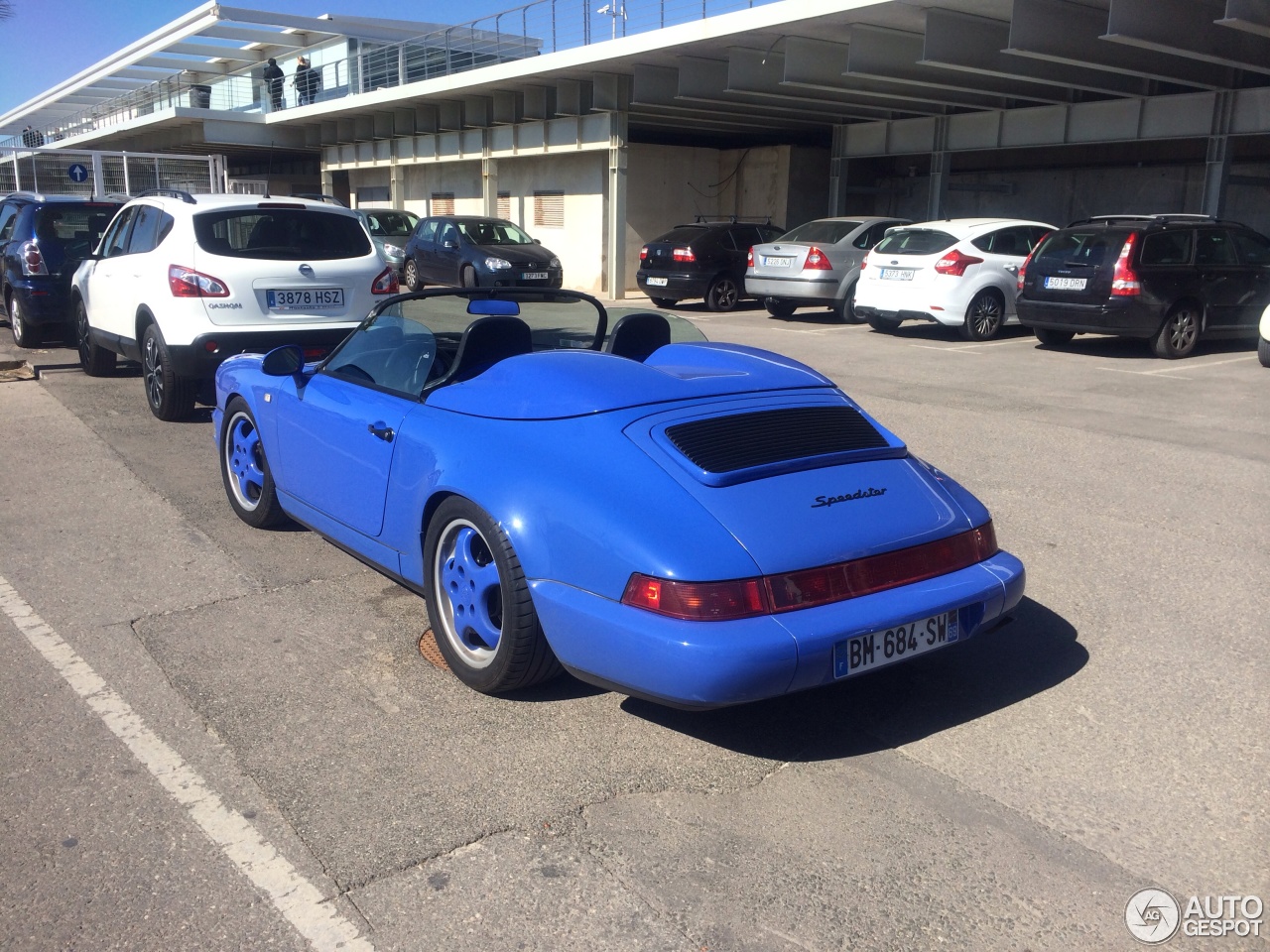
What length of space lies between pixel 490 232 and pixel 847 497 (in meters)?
19.2

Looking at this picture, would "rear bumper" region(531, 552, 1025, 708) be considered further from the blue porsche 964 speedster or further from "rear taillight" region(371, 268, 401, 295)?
"rear taillight" region(371, 268, 401, 295)

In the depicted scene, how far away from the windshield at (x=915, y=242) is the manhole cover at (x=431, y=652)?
12080 millimetres

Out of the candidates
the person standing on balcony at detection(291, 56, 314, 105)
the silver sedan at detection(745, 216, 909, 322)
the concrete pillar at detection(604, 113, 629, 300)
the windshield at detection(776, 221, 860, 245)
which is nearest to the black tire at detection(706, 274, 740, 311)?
the silver sedan at detection(745, 216, 909, 322)

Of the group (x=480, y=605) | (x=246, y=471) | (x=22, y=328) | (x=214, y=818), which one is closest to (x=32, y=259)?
(x=22, y=328)

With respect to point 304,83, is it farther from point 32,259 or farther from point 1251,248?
point 1251,248

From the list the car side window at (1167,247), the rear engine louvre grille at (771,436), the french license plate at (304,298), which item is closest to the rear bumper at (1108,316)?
the car side window at (1167,247)

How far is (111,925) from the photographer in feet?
8.87

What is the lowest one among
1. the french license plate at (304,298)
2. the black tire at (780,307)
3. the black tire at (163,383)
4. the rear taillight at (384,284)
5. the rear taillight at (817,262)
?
the black tire at (780,307)

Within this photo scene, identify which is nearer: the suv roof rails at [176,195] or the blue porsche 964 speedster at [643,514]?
the blue porsche 964 speedster at [643,514]

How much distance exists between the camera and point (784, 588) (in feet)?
11.1

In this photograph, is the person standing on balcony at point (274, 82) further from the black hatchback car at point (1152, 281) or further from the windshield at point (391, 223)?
the black hatchback car at point (1152, 281)

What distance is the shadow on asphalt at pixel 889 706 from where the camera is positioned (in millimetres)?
3719

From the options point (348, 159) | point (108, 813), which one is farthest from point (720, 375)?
point (348, 159)

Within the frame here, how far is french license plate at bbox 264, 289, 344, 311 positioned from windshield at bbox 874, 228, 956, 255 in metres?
8.99
